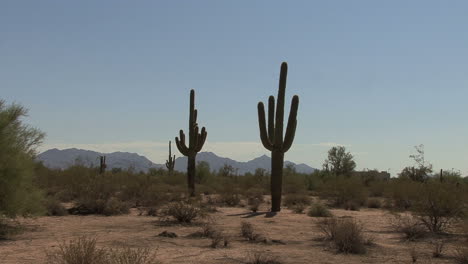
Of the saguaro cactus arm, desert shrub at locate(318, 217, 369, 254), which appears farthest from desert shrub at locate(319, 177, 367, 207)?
desert shrub at locate(318, 217, 369, 254)

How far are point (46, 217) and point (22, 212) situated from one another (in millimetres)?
4188

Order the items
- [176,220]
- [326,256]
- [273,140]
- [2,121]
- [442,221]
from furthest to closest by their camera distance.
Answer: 1. [273,140]
2. [176,220]
3. [442,221]
4. [2,121]
5. [326,256]

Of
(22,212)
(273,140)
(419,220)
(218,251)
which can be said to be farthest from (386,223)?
(22,212)

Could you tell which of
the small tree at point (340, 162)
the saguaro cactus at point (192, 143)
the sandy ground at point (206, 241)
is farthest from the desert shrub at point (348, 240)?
the small tree at point (340, 162)

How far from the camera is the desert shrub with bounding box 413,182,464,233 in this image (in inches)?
518

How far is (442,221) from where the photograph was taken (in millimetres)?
13273

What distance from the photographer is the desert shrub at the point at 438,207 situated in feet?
43.2

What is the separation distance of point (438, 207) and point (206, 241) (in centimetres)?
654

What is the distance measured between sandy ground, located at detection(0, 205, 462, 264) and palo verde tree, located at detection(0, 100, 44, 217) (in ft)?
2.53

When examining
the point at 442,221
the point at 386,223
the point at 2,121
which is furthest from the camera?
the point at 386,223

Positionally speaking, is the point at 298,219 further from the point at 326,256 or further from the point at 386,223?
the point at 326,256

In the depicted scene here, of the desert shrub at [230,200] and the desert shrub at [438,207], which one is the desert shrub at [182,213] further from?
the desert shrub at [230,200]

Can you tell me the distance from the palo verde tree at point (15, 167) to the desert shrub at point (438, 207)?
10.4 metres

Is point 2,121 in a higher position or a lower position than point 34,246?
higher
